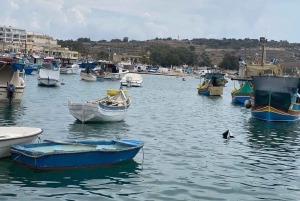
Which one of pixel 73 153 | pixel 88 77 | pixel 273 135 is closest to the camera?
pixel 73 153

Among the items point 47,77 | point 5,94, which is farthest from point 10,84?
point 47,77

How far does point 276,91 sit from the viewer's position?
113ft

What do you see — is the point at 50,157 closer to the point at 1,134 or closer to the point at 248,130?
the point at 1,134

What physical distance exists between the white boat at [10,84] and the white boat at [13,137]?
61.1 ft

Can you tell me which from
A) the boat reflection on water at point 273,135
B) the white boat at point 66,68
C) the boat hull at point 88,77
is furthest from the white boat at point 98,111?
the white boat at point 66,68

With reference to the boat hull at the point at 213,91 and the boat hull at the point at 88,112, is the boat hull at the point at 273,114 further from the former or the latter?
the boat hull at the point at 213,91

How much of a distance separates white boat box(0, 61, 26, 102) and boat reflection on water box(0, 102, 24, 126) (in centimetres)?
64

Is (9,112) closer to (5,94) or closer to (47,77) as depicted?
(5,94)

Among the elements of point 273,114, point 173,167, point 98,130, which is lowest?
point 173,167

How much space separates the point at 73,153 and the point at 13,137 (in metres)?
2.33

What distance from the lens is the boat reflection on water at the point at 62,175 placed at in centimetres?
1519

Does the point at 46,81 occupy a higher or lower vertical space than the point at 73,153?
higher

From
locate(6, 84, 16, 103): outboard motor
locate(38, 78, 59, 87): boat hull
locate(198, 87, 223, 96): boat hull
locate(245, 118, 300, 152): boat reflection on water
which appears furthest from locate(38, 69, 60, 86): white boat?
locate(245, 118, 300, 152): boat reflection on water

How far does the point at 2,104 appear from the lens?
116 ft
